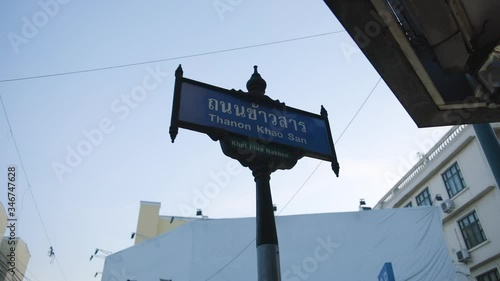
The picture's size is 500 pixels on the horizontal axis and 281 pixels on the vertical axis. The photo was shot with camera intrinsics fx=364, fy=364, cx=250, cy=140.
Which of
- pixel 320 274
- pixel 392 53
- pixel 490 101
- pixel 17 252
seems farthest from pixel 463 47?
pixel 17 252

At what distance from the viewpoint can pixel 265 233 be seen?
2.43 meters

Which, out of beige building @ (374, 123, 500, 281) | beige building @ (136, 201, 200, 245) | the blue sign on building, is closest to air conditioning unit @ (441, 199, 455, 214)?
beige building @ (374, 123, 500, 281)

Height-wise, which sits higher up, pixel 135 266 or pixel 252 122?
pixel 135 266

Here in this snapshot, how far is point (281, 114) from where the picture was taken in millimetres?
3045

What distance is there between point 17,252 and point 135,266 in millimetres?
8842

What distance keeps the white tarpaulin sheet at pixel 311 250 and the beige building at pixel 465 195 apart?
4317 mm

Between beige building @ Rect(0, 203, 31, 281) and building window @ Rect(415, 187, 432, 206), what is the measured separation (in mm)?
19564

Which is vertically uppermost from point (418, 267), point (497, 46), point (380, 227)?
point (380, 227)

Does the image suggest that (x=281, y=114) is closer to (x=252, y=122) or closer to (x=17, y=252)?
(x=252, y=122)

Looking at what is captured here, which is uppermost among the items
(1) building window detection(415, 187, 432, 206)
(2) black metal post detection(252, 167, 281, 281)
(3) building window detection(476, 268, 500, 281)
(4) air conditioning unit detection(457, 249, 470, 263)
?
(1) building window detection(415, 187, 432, 206)

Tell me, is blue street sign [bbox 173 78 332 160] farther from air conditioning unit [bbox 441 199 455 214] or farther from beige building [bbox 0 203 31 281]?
air conditioning unit [bbox 441 199 455 214]

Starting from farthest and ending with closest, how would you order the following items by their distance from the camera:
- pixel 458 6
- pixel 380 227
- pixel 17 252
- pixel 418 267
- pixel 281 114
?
pixel 17 252, pixel 380 227, pixel 418 267, pixel 281 114, pixel 458 6

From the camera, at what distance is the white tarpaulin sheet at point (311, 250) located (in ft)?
43.0

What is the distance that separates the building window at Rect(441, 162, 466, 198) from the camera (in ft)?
59.9
